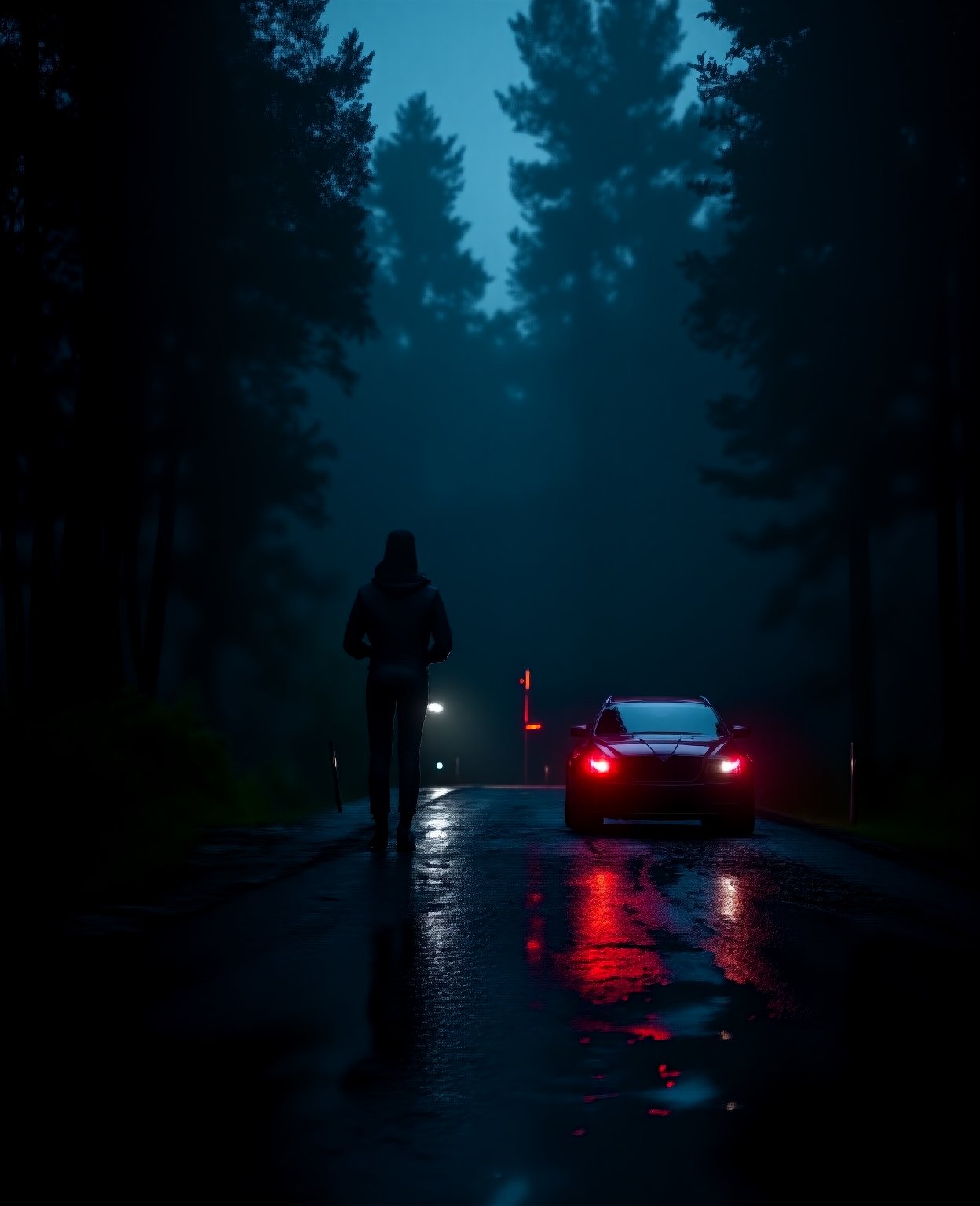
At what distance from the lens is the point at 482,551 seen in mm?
97500

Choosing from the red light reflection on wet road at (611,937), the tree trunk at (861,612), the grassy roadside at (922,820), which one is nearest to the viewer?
the red light reflection on wet road at (611,937)

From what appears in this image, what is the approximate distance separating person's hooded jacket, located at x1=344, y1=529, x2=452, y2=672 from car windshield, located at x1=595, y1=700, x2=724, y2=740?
A: 16.9 ft

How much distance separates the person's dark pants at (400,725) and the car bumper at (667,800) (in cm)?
397

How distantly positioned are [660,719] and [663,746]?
1254mm

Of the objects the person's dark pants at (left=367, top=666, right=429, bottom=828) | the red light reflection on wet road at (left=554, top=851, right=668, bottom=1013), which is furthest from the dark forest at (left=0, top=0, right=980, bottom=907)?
the red light reflection on wet road at (left=554, top=851, right=668, bottom=1013)

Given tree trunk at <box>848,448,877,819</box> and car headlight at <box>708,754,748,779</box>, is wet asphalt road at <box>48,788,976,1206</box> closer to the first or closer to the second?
car headlight at <box>708,754,748,779</box>

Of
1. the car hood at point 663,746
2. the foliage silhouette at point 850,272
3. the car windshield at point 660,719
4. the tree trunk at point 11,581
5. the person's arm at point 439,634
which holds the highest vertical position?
the foliage silhouette at point 850,272

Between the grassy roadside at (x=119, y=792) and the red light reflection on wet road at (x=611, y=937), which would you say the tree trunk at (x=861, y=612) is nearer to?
the grassy roadside at (x=119, y=792)

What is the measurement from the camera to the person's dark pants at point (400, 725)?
13.6 meters

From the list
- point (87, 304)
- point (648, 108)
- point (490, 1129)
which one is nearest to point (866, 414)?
point (87, 304)

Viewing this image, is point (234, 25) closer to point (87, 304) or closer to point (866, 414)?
point (87, 304)

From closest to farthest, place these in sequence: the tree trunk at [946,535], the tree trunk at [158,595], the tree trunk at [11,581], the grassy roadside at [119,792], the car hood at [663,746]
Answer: the grassy roadside at [119,792] → the car hood at [663,746] → the tree trunk at [946,535] → the tree trunk at [11,581] → the tree trunk at [158,595]

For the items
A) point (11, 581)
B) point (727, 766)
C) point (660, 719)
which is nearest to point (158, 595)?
point (11, 581)

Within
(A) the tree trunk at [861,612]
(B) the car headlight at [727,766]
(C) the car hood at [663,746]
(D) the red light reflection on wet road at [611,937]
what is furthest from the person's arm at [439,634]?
(A) the tree trunk at [861,612]
